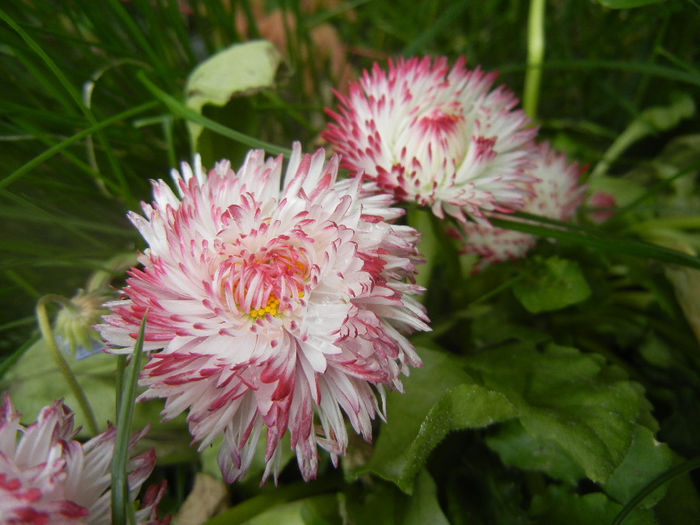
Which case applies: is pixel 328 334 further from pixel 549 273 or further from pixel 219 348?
pixel 549 273

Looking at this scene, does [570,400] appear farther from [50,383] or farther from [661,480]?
[50,383]

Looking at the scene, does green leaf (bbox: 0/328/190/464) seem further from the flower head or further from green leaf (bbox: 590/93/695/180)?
green leaf (bbox: 590/93/695/180)

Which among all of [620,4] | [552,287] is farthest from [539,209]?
[620,4]

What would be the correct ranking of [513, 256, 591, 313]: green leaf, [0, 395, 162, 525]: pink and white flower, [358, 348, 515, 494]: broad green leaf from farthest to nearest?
[513, 256, 591, 313]: green leaf, [358, 348, 515, 494]: broad green leaf, [0, 395, 162, 525]: pink and white flower

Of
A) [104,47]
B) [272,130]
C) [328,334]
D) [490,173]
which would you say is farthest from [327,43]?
[328,334]

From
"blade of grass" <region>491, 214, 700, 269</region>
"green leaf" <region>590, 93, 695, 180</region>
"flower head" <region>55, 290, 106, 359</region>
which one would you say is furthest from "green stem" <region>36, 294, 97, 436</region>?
"green leaf" <region>590, 93, 695, 180</region>
